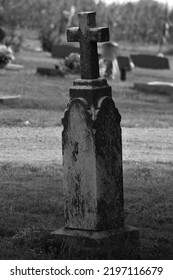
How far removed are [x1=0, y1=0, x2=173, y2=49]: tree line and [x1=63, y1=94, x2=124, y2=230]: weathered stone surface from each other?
36131 mm

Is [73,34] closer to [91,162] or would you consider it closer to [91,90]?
[91,90]

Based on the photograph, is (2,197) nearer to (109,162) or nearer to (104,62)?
(109,162)

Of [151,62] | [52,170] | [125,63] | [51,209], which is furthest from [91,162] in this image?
[151,62]

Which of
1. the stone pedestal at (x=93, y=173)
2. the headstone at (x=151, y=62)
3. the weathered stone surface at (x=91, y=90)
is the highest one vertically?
the weathered stone surface at (x=91, y=90)

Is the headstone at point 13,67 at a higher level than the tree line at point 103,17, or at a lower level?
higher

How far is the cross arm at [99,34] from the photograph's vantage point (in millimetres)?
8500

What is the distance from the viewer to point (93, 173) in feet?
28.0

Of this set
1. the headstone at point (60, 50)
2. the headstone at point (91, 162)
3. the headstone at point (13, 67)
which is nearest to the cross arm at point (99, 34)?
the headstone at point (91, 162)

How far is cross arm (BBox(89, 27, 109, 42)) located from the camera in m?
8.50

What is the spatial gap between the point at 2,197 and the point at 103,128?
3019 mm

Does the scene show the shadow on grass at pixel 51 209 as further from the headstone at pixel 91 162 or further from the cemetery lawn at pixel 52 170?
the headstone at pixel 91 162

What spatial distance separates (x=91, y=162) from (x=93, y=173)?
0.30 ft

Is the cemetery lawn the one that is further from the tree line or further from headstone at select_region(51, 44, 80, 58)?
the tree line

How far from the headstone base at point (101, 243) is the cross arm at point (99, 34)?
1.56m
